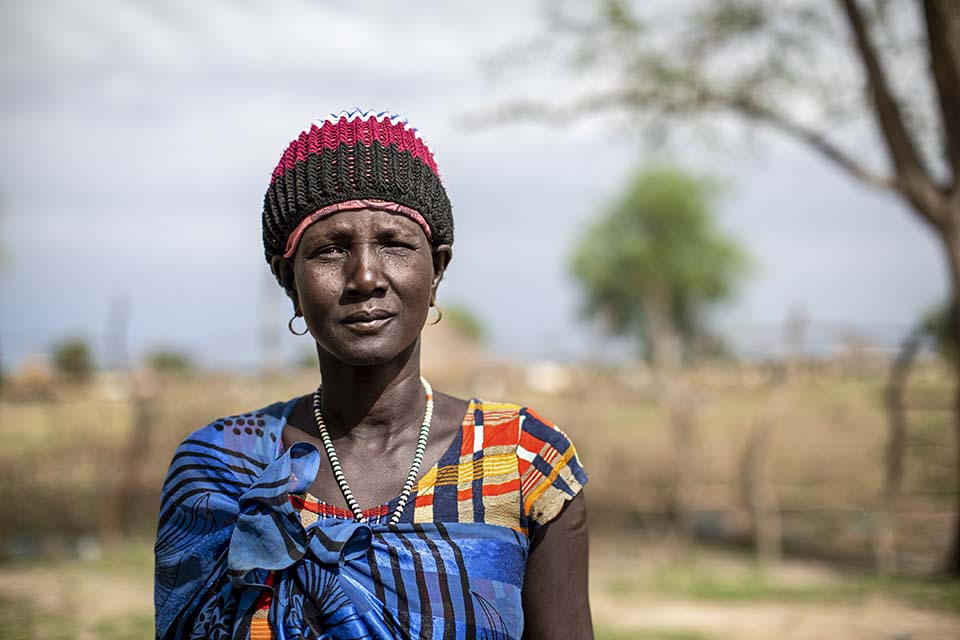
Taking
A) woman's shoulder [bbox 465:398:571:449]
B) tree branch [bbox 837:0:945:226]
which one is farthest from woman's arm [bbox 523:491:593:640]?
tree branch [bbox 837:0:945:226]

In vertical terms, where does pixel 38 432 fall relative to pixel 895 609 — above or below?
above

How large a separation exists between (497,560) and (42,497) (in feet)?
35.4

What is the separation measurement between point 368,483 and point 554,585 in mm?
403

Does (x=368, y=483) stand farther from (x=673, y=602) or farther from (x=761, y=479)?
(x=761, y=479)

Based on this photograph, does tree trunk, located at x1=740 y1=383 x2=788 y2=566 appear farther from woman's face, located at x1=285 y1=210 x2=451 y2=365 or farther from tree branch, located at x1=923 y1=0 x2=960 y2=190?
woman's face, located at x1=285 y1=210 x2=451 y2=365

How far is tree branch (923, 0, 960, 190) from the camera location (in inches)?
244

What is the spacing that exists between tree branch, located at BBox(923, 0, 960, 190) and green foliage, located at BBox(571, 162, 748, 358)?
3045 cm

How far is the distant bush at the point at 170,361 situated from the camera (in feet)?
42.3

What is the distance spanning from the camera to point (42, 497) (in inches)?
421

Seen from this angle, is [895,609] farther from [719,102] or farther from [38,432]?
[38,432]

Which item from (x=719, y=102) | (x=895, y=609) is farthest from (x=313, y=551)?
(x=719, y=102)

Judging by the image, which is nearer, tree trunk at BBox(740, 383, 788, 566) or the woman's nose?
the woman's nose

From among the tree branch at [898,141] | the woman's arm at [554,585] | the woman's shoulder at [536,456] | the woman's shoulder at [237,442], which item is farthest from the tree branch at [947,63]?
the woman's shoulder at [237,442]

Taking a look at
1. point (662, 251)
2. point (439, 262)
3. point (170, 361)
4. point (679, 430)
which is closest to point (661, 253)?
point (662, 251)
